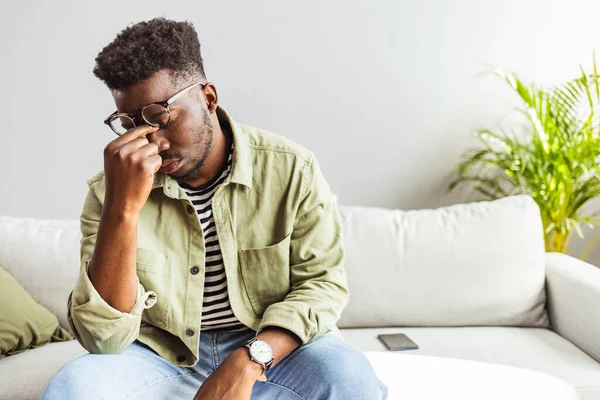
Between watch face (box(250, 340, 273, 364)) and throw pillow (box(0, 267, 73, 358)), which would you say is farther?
throw pillow (box(0, 267, 73, 358))

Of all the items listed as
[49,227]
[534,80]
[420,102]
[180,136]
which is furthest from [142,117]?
[534,80]

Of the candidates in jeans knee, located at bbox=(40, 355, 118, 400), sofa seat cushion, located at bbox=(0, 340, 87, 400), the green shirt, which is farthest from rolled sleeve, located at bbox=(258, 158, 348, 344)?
sofa seat cushion, located at bbox=(0, 340, 87, 400)

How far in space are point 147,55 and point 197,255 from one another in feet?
1.53

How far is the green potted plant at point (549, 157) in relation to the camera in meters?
2.30

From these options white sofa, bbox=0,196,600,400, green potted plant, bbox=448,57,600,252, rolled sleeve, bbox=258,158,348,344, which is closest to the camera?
rolled sleeve, bbox=258,158,348,344

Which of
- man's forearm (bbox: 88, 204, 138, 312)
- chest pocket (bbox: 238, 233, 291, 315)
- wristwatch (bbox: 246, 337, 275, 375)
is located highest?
man's forearm (bbox: 88, 204, 138, 312)

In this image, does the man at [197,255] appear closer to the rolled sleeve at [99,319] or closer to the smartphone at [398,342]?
the rolled sleeve at [99,319]

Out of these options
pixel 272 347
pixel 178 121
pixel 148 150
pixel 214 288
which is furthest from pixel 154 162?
pixel 272 347

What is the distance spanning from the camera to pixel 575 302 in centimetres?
191

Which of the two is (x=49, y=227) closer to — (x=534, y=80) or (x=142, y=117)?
(x=142, y=117)

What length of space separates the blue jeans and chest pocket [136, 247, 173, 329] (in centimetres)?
7

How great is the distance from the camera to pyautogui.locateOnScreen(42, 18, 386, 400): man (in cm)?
126

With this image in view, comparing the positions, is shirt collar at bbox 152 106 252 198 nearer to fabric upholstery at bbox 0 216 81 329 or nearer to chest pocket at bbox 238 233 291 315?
chest pocket at bbox 238 233 291 315

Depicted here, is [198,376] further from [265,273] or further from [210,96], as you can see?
[210,96]
